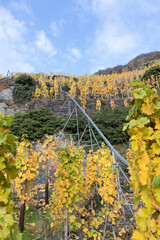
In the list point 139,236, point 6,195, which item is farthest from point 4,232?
point 139,236

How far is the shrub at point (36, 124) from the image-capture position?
9383mm

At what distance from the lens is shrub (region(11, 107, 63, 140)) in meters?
9.38

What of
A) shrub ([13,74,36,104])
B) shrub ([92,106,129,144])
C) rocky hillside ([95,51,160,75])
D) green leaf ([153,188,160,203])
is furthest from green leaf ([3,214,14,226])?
rocky hillside ([95,51,160,75])

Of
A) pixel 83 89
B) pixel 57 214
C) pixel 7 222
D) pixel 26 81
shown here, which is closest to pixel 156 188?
pixel 7 222

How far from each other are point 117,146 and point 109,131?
112 centimetres

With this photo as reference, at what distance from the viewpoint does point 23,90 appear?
624 inches

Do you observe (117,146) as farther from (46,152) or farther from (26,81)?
(26,81)

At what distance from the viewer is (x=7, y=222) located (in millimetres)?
888

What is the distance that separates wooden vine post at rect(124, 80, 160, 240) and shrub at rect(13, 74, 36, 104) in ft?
51.7

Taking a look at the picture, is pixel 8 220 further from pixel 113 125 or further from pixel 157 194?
pixel 113 125

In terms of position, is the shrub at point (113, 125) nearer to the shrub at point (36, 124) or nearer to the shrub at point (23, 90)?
the shrub at point (36, 124)

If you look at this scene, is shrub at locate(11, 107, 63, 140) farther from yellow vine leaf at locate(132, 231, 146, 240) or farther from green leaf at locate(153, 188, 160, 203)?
green leaf at locate(153, 188, 160, 203)

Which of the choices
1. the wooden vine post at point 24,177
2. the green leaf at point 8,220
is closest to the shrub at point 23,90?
the wooden vine post at point 24,177

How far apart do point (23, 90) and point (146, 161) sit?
16695 millimetres
